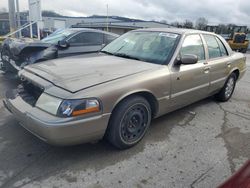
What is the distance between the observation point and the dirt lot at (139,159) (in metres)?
2.60

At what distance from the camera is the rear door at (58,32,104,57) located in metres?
6.41

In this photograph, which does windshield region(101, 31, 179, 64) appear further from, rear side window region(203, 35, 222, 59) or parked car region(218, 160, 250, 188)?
parked car region(218, 160, 250, 188)

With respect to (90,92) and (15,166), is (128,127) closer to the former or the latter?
(90,92)

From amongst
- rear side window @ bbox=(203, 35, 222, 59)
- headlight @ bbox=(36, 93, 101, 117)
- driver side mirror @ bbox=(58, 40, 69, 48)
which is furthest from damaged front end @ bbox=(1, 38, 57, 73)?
rear side window @ bbox=(203, 35, 222, 59)

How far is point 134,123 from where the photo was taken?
3238mm

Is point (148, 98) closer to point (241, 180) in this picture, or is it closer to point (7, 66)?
point (241, 180)

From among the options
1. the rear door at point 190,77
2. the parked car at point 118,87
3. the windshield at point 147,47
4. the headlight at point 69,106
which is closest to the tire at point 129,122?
the parked car at point 118,87

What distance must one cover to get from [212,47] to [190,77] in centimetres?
118

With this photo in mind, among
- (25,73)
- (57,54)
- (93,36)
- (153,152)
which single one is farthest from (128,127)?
(93,36)

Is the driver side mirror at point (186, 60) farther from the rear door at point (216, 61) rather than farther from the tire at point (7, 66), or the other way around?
the tire at point (7, 66)

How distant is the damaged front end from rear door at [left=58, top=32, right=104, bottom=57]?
0.42m

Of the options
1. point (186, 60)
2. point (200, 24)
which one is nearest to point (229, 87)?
point (186, 60)

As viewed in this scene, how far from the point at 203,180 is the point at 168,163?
17.6 inches

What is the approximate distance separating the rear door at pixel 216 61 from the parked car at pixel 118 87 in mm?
22
